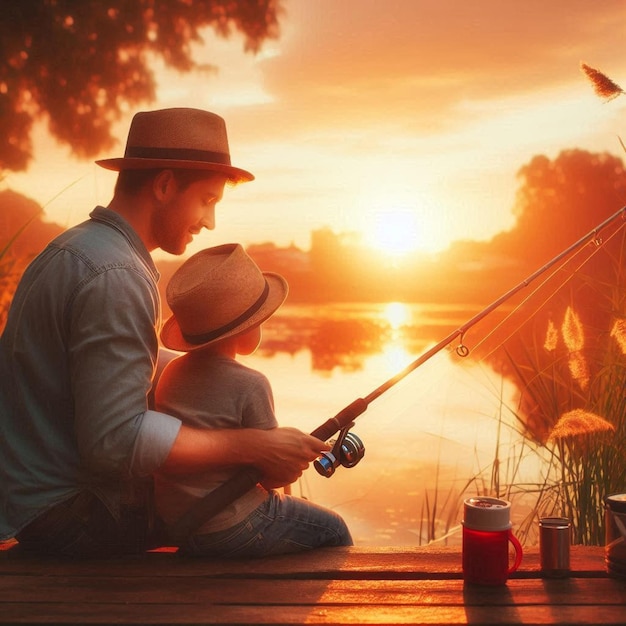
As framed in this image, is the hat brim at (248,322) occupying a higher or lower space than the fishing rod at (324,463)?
higher

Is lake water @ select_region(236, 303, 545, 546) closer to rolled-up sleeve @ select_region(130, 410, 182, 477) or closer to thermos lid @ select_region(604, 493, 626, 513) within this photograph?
thermos lid @ select_region(604, 493, 626, 513)

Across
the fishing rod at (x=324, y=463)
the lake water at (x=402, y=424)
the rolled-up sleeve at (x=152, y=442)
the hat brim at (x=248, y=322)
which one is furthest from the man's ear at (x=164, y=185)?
the lake water at (x=402, y=424)

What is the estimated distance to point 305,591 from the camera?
1.90 m

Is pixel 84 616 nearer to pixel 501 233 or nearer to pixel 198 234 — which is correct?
pixel 198 234

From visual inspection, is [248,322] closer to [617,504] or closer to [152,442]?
[152,442]

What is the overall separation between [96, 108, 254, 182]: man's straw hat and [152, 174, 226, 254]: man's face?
2.0 inches

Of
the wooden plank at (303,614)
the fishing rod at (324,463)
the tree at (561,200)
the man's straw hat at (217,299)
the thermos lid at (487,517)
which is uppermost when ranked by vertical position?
the tree at (561,200)

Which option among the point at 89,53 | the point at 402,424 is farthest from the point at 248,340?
the point at 89,53

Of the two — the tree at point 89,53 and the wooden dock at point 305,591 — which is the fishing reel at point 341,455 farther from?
the tree at point 89,53

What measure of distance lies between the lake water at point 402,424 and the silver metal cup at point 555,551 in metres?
0.63

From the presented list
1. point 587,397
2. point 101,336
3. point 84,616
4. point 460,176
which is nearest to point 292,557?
point 84,616

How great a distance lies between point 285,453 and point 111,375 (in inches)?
17.7

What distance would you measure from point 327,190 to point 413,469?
3521 mm

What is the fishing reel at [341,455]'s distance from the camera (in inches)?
82.3
